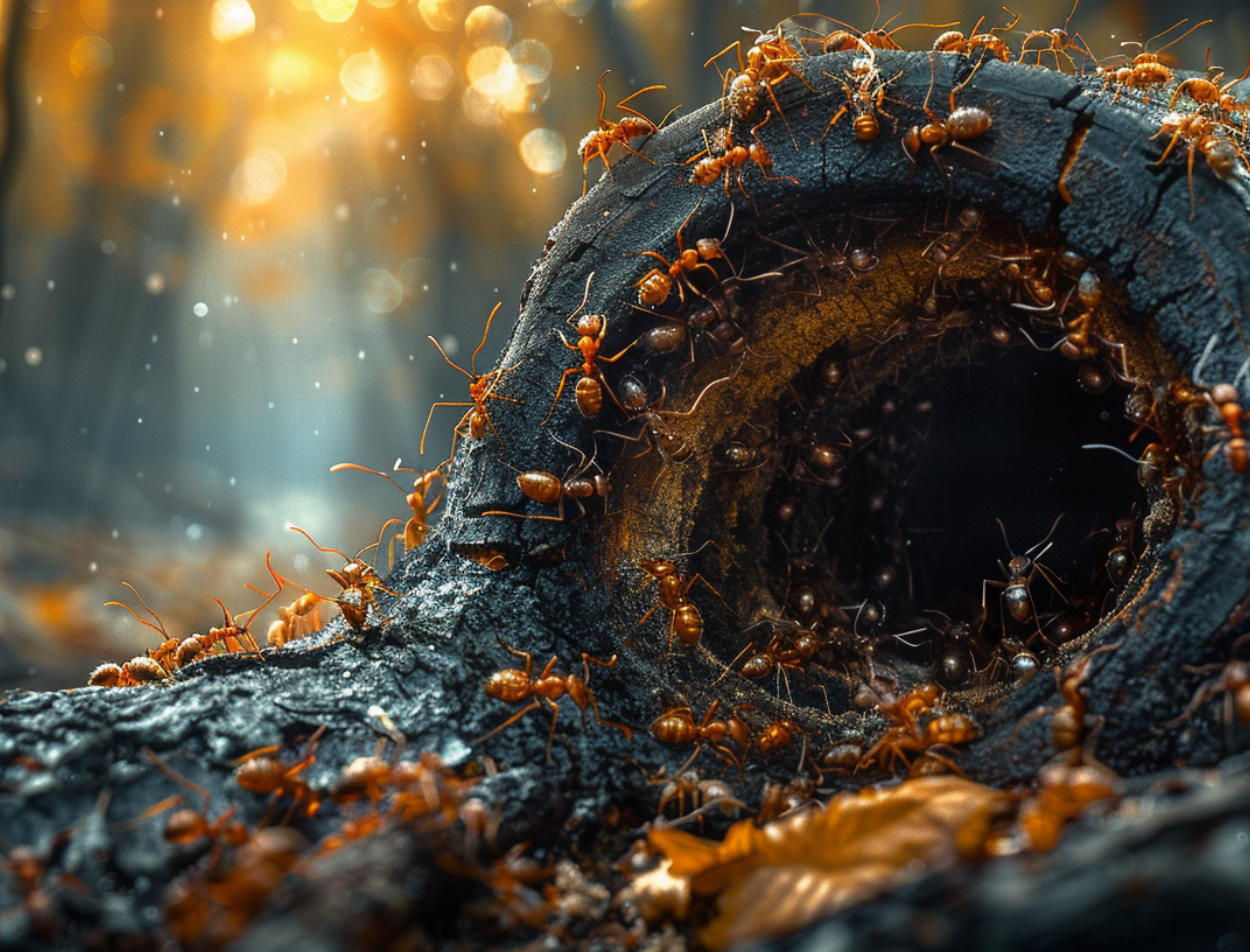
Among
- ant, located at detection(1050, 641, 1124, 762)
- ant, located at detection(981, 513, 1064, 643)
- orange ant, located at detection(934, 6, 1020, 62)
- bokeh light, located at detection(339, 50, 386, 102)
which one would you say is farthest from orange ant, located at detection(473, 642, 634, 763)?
bokeh light, located at detection(339, 50, 386, 102)

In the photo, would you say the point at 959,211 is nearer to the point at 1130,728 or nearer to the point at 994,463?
the point at 1130,728

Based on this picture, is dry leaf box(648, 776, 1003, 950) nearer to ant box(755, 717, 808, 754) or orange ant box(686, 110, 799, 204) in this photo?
Result: ant box(755, 717, 808, 754)

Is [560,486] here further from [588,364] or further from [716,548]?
[716,548]

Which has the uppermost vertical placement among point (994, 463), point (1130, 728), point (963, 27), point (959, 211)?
point (963, 27)

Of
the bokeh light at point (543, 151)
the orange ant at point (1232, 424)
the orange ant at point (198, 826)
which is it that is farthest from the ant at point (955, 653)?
the bokeh light at point (543, 151)

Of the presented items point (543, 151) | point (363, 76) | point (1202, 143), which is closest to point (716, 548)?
point (1202, 143)

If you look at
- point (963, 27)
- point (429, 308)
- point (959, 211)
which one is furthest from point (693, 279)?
point (429, 308)
